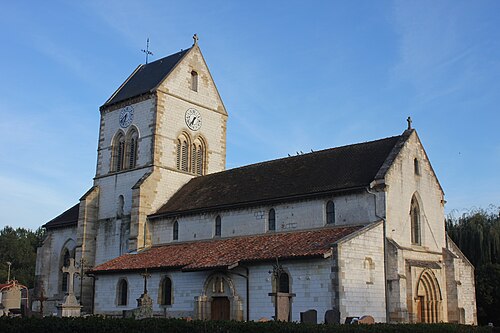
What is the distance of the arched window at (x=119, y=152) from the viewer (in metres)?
41.9

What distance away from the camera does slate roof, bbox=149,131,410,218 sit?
1178 inches

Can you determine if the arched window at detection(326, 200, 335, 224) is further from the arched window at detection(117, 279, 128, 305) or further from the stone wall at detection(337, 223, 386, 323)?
the arched window at detection(117, 279, 128, 305)

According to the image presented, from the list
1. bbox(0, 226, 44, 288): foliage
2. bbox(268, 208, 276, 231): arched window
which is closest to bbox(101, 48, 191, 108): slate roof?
bbox(268, 208, 276, 231): arched window

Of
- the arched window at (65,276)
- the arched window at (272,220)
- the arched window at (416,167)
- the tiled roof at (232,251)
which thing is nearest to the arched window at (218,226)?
the tiled roof at (232,251)

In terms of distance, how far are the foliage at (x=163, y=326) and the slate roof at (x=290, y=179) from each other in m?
13.0

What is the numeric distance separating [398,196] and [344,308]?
6.99 meters

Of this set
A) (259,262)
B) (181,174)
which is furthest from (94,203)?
(259,262)

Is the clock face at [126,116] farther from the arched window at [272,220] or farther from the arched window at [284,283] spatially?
the arched window at [284,283]

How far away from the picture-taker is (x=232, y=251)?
30.2 metres

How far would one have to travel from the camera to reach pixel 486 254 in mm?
38969

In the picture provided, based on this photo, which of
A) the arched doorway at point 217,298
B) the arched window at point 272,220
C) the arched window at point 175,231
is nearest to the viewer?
the arched doorway at point 217,298

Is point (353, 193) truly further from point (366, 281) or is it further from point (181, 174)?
point (181, 174)

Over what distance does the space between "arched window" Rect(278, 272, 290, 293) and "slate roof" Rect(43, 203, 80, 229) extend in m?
20.9

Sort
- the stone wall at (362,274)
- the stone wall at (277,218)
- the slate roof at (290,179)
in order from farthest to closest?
the slate roof at (290,179) < the stone wall at (277,218) < the stone wall at (362,274)
